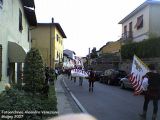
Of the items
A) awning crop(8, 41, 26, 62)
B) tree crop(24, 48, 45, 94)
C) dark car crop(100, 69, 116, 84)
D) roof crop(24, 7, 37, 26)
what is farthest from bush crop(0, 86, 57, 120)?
dark car crop(100, 69, 116, 84)

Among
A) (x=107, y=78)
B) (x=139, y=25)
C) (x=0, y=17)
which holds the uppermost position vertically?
(x=139, y=25)

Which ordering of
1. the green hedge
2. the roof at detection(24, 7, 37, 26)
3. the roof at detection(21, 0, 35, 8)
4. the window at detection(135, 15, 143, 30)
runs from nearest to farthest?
the roof at detection(21, 0, 35, 8) → the roof at detection(24, 7, 37, 26) → the green hedge → the window at detection(135, 15, 143, 30)

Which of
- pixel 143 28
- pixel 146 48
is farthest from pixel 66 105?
pixel 143 28

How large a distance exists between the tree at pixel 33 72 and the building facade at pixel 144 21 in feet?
77.6

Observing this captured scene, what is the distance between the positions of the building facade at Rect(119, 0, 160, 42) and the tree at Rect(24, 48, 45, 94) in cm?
2365

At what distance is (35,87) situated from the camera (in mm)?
16328

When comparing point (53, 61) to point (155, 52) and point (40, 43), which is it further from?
point (155, 52)

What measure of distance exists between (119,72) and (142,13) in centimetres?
910

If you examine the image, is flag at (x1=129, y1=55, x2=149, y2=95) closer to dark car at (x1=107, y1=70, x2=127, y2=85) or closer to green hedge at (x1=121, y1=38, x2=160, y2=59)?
green hedge at (x1=121, y1=38, x2=160, y2=59)

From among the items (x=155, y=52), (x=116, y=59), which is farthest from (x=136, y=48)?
(x=116, y=59)

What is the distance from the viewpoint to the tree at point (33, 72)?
16.4 meters

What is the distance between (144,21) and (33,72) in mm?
27446

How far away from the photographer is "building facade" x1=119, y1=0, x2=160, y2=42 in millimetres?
40406

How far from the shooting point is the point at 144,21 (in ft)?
139
